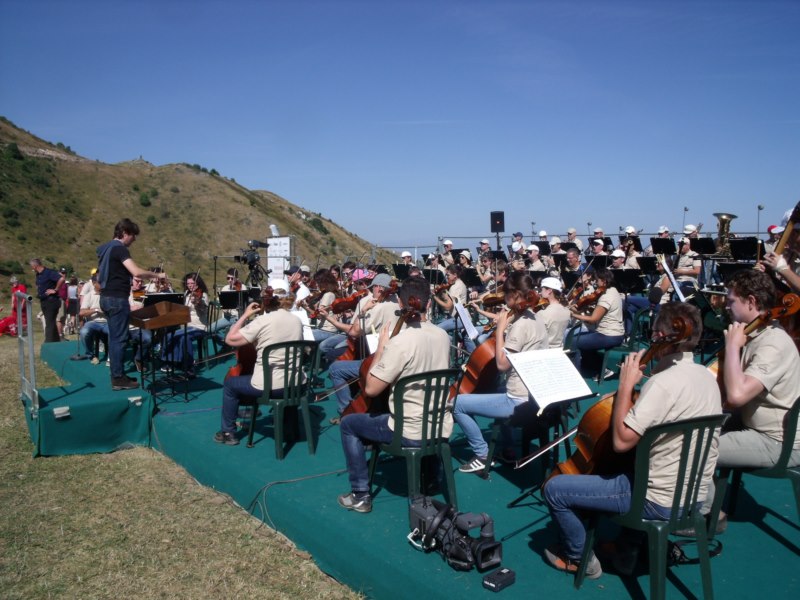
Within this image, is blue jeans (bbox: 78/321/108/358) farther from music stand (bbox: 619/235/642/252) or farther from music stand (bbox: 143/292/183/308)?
music stand (bbox: 619/235/642/252)

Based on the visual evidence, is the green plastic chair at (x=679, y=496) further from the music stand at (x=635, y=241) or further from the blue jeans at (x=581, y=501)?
the music stand at (x=635, y=241)

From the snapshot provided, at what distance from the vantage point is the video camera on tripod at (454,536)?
11.2 ft

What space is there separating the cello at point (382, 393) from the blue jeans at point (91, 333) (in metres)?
6.03

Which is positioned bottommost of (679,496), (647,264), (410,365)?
(679,496)

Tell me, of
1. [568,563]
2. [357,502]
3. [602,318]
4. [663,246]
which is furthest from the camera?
[663,246]

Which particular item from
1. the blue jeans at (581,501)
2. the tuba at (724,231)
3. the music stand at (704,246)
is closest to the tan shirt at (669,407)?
the blue jeans at (581,501)

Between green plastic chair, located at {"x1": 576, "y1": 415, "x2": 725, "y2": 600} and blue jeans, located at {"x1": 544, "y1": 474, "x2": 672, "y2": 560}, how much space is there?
0.05 m

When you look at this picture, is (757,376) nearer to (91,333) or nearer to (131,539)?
(131,539)

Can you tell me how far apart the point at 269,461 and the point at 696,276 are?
27.3 feet

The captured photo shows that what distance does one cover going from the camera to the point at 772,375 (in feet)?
11.7

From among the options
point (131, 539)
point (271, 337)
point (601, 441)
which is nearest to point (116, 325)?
point (271, 337)

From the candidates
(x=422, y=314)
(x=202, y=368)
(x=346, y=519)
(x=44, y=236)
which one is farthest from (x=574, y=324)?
(x=44, y=236)

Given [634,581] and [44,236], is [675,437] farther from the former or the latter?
[44,236]

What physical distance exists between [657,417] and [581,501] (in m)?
0.60
